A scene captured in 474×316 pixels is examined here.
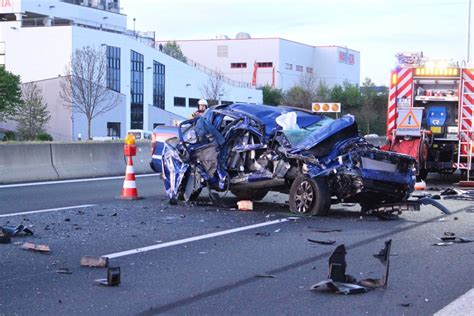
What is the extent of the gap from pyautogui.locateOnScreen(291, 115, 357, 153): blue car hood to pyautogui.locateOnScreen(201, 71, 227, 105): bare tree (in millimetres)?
65584

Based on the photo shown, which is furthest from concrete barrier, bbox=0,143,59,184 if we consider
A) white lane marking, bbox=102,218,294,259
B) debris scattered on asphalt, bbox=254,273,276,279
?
debris scattered on asphalt, bbox=254,273,276,279

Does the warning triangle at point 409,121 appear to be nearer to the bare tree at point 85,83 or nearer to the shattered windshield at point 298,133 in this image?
the shattered windshield at point 298,133

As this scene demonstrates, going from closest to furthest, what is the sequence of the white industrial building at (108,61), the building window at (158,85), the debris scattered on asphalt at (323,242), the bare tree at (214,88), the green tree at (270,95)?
the debris scattered on asphalt at (323,242) → the white industrial building at (108,61) → the bare tree at (214,88) → the building window at (158,85) → the green tree at (270,95)

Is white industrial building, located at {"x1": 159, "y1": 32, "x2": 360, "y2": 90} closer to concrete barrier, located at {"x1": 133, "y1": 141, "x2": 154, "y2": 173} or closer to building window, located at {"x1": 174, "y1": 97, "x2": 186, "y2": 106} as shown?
building window, located at {"x1": 174, "y1": 97, "x2": 186, "y2": 106}

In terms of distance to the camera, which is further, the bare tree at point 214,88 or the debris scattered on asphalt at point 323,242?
the bare tree at point 214,88

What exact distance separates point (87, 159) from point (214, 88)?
201ft

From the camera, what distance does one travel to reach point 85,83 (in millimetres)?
61875

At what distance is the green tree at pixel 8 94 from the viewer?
59.6 metres

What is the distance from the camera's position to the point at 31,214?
1055 centimetres

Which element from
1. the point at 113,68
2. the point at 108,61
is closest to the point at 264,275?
the point at 108,61

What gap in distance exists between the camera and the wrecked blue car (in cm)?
1025

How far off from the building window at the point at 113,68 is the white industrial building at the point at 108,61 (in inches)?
4.2

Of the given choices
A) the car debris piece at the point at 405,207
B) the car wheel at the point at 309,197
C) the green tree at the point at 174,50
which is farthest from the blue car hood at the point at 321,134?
the green tree at the point at 174,50

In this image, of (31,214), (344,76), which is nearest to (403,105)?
(31,214)
